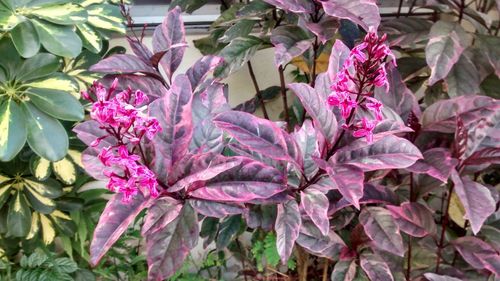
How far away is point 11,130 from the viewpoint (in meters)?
1.03

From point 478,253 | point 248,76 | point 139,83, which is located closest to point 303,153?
point 139,83

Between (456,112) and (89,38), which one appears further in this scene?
(89,38)

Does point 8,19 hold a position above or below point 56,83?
above

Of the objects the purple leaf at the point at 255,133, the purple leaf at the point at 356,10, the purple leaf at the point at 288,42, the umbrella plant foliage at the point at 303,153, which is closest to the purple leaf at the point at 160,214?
the umbrella plant foliage at the point at 303,153

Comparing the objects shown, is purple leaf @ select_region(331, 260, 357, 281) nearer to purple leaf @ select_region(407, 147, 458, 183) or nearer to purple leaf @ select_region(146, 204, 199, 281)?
purple leaf @ select_region(407, 147, 458, 183)

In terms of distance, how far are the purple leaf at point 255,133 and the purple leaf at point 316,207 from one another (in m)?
0.08

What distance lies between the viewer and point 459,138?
3.23 feet

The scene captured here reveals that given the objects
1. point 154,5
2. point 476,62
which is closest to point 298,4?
point 476,62

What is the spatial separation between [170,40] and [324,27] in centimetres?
31

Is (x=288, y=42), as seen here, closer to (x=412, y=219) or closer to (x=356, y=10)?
(x=356, y=10)

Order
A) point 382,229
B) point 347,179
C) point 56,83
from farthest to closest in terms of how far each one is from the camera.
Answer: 1. point 56,83
2. point 382,229
3. point 347,179

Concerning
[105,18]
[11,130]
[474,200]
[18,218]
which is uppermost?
[105,18]

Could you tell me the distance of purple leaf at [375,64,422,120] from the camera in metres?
1.06

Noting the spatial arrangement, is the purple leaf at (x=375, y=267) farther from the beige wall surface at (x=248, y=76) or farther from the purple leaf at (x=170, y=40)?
the beige wall surface at (x=248, y=76)
